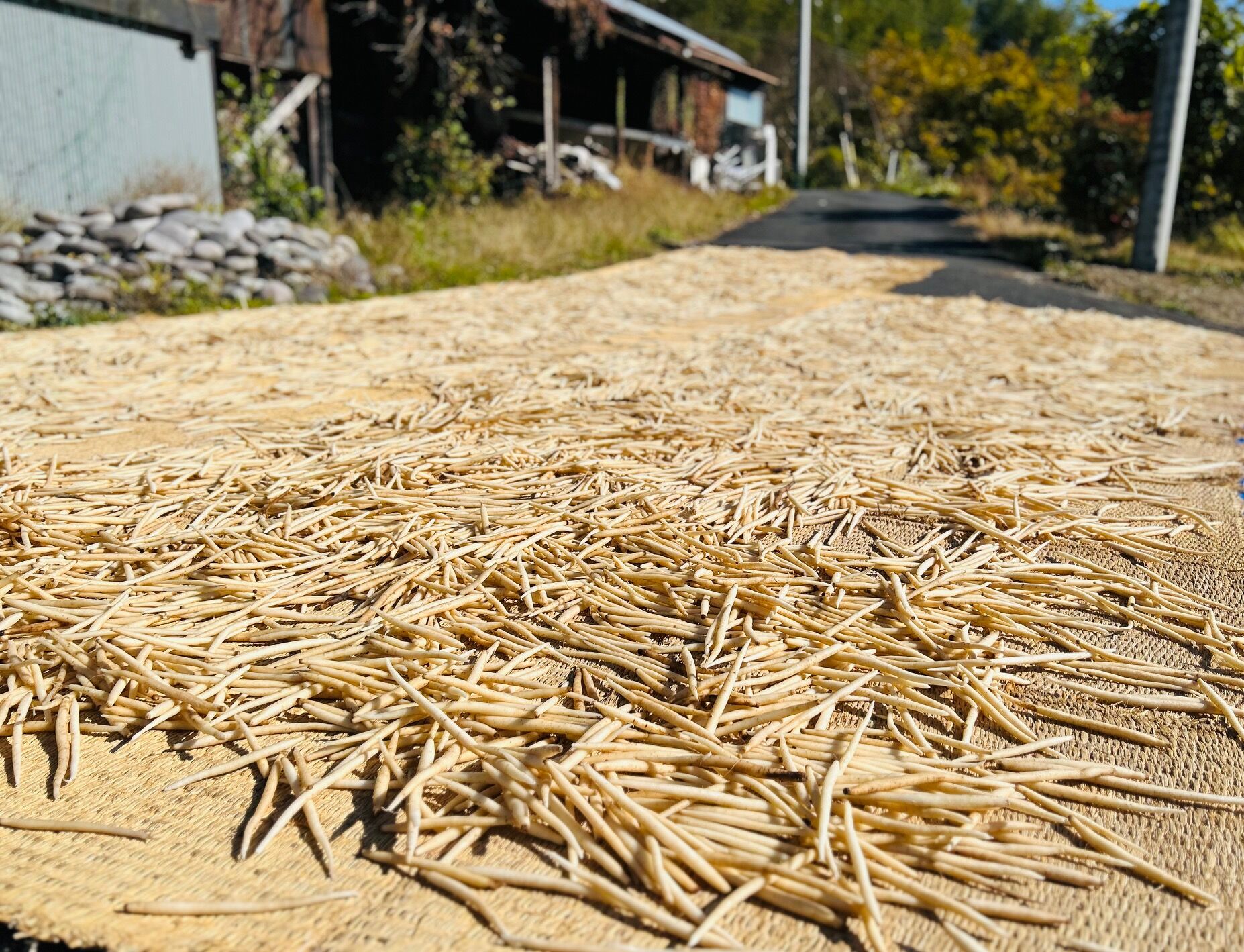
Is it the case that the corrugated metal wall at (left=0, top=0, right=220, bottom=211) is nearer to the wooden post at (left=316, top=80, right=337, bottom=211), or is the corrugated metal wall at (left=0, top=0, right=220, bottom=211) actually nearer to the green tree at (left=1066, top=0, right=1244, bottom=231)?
the wooden post at (left=316, top=80, right=337, bottom=211)

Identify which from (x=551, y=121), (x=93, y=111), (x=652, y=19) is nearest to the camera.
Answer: (x=93, y=111)

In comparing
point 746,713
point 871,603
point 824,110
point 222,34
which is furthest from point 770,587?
point 824,110

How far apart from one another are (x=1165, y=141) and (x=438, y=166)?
23.0 ft

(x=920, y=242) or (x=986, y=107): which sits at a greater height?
(x=986, y=107)

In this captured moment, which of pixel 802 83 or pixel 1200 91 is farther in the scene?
pixel 802 83

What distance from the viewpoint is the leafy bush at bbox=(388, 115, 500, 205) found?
9.76m

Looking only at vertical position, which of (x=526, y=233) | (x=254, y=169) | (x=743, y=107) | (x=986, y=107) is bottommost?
(x=526, y=233)

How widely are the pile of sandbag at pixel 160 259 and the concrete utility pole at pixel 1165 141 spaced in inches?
266

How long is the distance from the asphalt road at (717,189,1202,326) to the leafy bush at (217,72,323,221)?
4253 mm

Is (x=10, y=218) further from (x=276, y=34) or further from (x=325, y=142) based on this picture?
(x=325, y=142)

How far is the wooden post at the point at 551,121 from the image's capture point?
11164 mm

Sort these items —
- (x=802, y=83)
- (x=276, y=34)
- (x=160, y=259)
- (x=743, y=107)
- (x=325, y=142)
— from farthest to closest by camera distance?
(x=802, y=83) < (x=743, y=107) < (x=325, y=142) < (x=276, y=34) < (x=160, y=259)

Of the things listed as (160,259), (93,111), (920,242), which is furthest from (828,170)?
(160,259)

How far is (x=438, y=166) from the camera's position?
9875 mm
